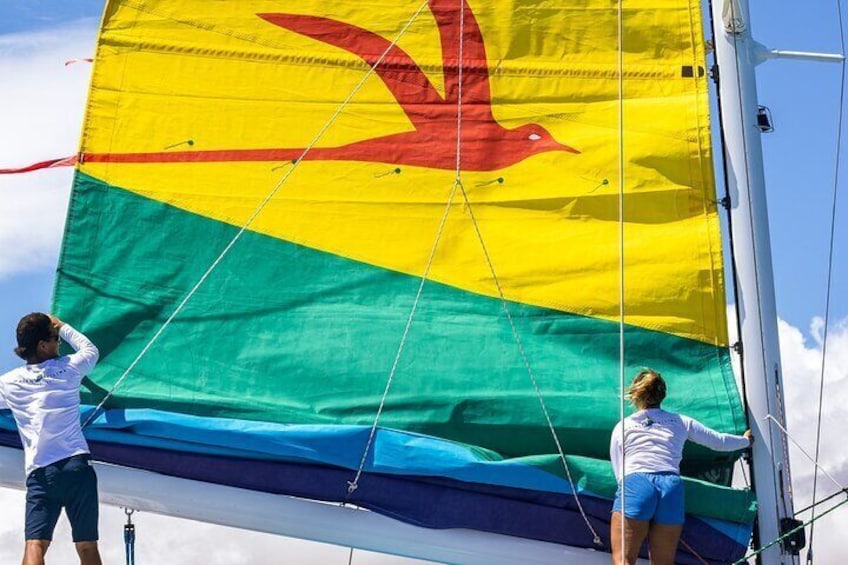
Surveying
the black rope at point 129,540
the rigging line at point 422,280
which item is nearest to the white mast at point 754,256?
the rigging line at point 422,280

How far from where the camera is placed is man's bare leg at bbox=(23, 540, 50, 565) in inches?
224

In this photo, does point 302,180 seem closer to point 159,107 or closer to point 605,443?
point 159,107

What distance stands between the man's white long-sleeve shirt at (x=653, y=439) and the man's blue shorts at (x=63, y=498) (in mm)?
2005

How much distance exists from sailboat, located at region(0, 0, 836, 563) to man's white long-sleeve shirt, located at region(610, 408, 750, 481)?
20cm

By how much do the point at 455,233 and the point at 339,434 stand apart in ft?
3.59

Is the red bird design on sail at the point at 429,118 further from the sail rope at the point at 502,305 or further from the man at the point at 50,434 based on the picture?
→ the man at the point at 50,434

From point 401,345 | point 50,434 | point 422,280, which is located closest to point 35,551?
point 50,434

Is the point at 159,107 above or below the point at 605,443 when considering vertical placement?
above

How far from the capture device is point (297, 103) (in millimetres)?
6977

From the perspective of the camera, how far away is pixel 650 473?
6.04 m

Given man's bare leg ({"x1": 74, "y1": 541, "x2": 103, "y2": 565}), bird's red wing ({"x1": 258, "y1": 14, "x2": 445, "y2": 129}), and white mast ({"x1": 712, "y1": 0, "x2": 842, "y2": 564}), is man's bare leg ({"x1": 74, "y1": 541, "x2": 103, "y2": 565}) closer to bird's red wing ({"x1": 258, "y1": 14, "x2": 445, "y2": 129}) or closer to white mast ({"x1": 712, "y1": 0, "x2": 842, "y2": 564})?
bird's red wing ({"x1": 258, "y1": 14, "x2": 445, "y2": 129})

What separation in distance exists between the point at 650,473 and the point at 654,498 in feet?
0.32

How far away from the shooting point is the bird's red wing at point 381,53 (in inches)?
276

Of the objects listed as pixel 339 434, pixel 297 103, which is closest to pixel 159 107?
pixel 297 103
